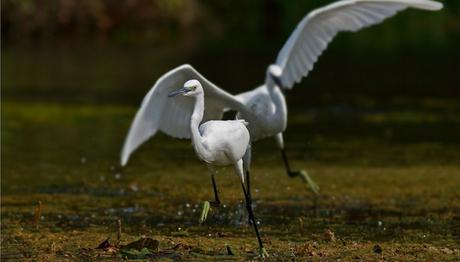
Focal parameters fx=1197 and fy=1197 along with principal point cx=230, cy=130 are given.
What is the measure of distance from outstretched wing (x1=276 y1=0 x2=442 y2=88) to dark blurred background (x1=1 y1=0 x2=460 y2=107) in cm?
834

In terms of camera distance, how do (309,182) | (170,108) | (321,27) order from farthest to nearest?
1. (321,27)
2. (309,182)
3. (170,108)

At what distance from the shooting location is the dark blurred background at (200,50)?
22938 millimetres

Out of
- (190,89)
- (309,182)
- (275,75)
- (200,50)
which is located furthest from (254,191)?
(200,50)

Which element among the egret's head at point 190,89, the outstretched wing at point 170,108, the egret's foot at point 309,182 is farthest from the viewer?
the egret's foot at point 309,182

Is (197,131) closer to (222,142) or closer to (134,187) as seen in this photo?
(222,142)

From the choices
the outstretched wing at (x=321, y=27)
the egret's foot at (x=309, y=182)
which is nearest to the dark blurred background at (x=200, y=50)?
the outstretched wing at (x=321, y=27)

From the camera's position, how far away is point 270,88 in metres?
11.0

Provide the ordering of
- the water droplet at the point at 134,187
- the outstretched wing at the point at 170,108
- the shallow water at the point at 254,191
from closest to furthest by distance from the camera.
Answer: the shallow water at the point at 254,191 < the outstretched wing at the point at 170,108 < the water droplet at the point at 134,187

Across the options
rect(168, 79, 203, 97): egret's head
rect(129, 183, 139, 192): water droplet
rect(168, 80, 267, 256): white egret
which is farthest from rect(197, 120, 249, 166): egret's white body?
rect(129, 183, 139, 192): water droplet

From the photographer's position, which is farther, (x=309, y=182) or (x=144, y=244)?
(x=309, y=182)

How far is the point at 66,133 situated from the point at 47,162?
106 inches

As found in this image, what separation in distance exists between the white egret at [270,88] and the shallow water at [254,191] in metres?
0.69

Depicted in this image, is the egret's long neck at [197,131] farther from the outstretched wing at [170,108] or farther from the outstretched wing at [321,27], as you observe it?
the outstretched wing at [321,27]

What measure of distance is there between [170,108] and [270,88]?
1.39 metres
